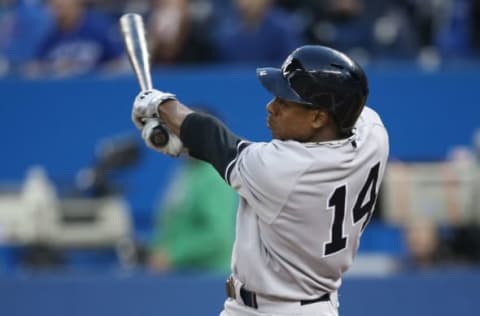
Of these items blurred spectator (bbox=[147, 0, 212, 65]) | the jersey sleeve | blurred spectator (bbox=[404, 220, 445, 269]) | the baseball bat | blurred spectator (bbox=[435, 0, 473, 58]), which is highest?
blurred spectator (bbox=[147, 0, 212, 65])

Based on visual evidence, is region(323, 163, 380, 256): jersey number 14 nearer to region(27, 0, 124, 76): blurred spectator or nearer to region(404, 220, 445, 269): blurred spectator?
region(404, 220, 445, 269): blurred spectator

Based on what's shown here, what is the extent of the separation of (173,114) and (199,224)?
229cm

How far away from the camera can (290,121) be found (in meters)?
4.11

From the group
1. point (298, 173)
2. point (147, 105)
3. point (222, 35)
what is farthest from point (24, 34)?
point (298, 173)

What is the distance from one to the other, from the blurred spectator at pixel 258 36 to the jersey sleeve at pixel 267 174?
177 inches

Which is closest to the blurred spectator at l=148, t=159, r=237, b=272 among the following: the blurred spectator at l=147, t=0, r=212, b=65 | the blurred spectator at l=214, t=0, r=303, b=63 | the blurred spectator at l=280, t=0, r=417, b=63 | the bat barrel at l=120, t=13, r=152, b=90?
the bat barrel at l=120, t=13, r=152, b=90

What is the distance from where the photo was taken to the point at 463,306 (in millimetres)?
6797

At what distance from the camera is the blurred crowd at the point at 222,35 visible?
860 cm

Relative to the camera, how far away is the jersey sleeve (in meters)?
4.02

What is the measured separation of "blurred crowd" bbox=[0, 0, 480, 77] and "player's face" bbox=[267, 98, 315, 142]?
441 cm

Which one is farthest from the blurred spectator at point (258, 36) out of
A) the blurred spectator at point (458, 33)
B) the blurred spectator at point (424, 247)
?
the blurred spectator at point (424, 247)

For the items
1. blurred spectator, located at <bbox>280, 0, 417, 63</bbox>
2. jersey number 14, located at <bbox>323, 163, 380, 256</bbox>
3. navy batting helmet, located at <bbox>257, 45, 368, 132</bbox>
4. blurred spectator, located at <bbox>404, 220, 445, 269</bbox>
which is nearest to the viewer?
navy batting helmet, located at <bbox>257, 45, 368, 132</bbox>

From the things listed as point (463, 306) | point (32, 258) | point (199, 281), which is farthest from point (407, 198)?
point (32, 258)

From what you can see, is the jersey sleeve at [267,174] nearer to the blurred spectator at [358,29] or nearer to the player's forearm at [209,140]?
the player's forearm at [209,140]
